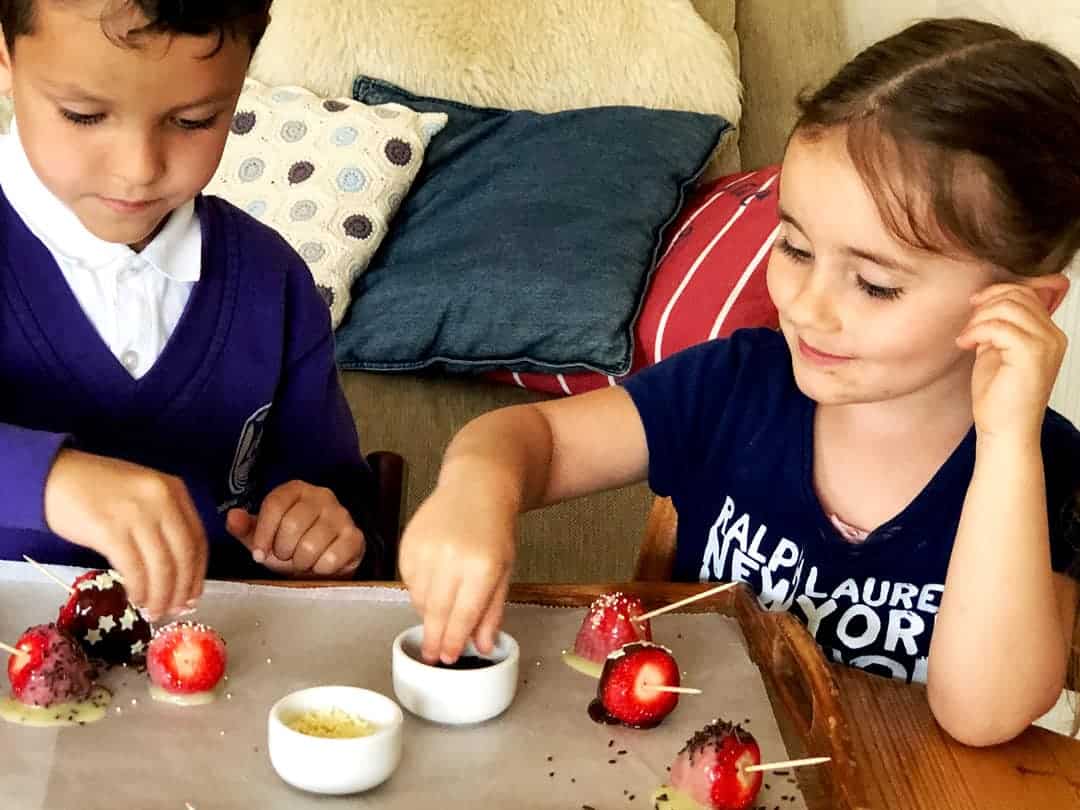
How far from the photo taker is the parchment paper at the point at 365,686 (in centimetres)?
74

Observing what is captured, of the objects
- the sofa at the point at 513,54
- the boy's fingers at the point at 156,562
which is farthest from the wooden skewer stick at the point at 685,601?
the sofa at the point at 513,54

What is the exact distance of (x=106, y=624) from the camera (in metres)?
0.86

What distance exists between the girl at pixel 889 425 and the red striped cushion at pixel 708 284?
2.27ft

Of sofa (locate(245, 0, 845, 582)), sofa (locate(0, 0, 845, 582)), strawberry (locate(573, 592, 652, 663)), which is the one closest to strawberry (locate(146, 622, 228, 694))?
strawberry (locate(573, 592, 652, 663))

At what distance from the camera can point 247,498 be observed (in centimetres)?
122

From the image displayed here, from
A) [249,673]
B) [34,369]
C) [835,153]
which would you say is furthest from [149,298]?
[835,153]

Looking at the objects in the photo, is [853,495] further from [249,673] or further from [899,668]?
[249,673]

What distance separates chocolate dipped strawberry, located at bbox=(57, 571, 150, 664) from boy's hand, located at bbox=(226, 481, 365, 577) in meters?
0.18

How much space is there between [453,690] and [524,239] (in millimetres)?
1356

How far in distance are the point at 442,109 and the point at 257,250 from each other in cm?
118

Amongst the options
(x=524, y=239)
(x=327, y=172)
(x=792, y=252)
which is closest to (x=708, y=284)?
(x=524, y=239)

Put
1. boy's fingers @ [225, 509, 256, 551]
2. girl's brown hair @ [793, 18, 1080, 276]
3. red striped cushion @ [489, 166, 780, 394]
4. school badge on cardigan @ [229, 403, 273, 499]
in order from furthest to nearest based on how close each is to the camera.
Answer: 1. red striped cushion @ [489, 166, 780, 394]
2. school badge on cardigan @ [229, 403, 273, 499]
3. boy's fingers @ [225, 509, 256, 551]
4. girl's brown hair @ [793, 18, 1080, 276]

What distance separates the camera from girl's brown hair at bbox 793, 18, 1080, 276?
944 mm

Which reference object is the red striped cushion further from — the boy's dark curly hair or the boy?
the boy's dark curly hair
